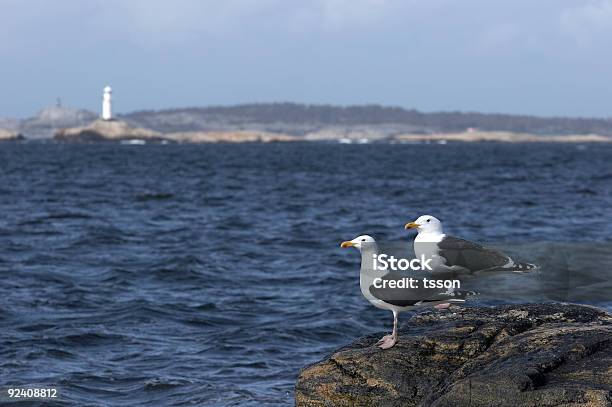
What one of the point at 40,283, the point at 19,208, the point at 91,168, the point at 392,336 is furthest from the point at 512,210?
the point at 91,168

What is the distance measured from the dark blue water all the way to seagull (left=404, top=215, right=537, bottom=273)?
2570 millimetres

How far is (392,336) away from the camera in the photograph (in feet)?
23.6

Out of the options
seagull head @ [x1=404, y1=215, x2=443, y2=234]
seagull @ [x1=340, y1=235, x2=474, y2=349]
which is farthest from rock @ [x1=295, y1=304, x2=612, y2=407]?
seagull head @ [x1=404, y1=215, x2=443, y2=234]

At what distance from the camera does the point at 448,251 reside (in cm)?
810

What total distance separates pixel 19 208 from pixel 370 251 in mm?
28495

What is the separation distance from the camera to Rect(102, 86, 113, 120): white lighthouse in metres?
186

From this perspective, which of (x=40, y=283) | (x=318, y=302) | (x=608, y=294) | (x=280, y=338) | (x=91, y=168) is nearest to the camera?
(x=608, y=294)

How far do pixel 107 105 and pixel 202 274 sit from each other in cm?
17849

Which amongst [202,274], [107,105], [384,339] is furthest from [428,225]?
[107,105]

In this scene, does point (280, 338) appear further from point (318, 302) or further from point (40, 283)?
point (40, 283)

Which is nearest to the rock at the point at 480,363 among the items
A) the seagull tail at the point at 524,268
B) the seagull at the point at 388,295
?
the seagull at the point at 388,295

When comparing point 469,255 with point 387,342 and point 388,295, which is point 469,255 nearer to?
point 388,295

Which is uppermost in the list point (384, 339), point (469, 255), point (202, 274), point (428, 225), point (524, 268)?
point (428, 225)

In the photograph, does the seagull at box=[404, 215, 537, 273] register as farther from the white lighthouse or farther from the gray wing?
the white lighthouse
